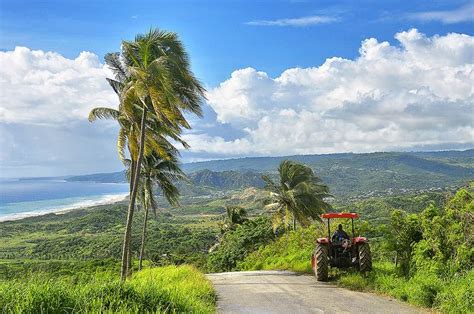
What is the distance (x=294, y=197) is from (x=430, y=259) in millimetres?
23385

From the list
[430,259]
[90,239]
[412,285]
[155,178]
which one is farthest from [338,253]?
[90,239]

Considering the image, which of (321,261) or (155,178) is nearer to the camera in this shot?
(321,261)

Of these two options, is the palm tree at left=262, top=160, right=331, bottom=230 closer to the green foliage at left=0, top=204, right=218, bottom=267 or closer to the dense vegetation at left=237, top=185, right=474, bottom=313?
the green foliage at left=0, top=204, right=218, bottom=267

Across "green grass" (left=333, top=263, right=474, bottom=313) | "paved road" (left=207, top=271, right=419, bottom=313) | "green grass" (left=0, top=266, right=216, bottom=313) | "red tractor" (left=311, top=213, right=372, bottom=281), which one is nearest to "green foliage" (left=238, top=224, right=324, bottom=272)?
"red tractor" (left=311, top=213, right=372, bottom=281)

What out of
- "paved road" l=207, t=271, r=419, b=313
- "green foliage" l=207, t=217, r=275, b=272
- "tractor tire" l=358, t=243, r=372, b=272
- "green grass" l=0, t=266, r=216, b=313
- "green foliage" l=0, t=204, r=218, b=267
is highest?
"green grass" l=0, t=266, r=216, b=313

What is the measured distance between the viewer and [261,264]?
87.5 feet

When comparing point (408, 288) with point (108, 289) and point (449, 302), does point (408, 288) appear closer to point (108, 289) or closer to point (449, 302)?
point (449, 302)

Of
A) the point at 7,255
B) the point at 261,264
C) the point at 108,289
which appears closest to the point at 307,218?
the point at 261,264

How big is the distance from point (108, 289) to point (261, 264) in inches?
766

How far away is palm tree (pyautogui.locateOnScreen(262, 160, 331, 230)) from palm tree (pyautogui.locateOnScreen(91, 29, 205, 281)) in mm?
17092

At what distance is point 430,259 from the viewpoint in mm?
11625

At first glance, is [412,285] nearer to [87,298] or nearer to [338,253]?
[338,253]

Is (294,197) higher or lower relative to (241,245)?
higher

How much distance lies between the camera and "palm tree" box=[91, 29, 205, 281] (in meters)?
16.2
